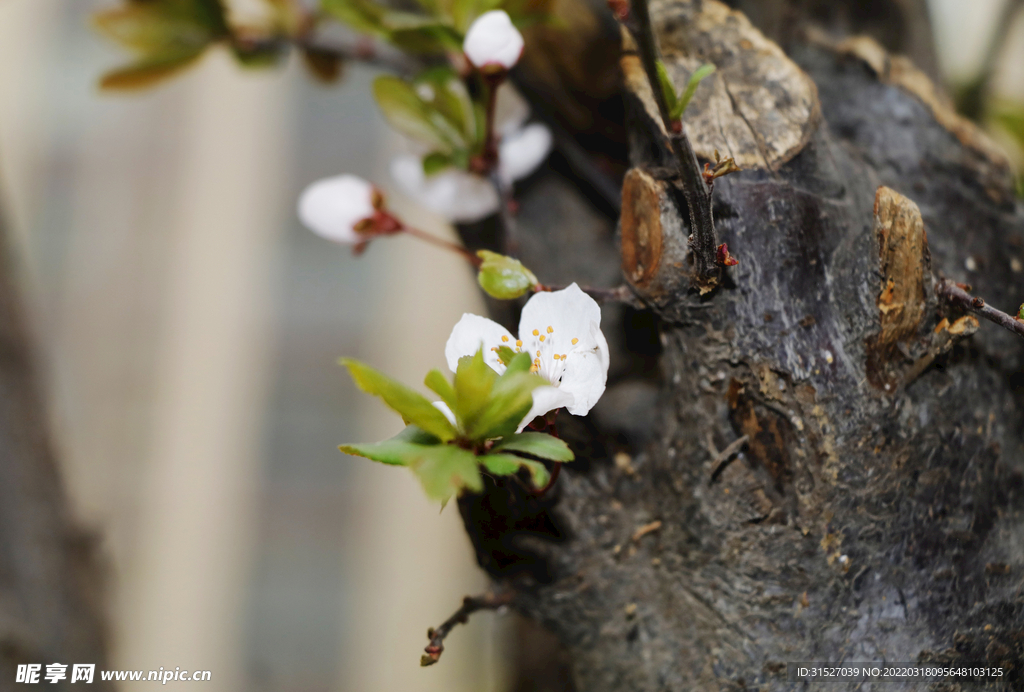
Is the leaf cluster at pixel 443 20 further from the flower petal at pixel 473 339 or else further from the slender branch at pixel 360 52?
the flower petal at pixel 473 339

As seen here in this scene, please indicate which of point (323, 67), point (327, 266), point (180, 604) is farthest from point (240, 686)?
point (323, 67)

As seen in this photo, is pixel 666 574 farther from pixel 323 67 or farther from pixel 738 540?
pixel 323 67

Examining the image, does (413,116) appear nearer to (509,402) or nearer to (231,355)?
(509,402)

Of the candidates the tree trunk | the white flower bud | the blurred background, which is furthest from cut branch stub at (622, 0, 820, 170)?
the blurred background

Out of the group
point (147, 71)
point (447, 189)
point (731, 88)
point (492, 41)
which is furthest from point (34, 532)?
point (731, 88)

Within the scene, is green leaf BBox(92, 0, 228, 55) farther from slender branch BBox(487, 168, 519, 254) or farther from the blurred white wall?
the blurred white wall

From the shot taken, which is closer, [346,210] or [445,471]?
[445,471]
